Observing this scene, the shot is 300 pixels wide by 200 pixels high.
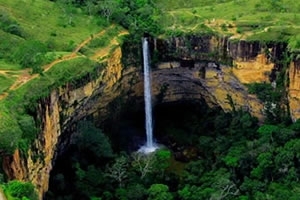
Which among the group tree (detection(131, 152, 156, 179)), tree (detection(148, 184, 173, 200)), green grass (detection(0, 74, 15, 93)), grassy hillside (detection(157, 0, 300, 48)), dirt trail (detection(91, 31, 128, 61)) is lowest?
tree (detection(148, 184, 173, 200))

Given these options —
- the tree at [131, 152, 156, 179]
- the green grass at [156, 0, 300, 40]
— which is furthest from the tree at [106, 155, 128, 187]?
the green grass at [156, 0, 300, 40]

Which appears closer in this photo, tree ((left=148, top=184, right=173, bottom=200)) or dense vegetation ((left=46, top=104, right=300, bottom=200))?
tree ((left=148, top=184, right=173, bottom=200))

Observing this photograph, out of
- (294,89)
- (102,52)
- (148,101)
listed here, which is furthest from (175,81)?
(294,89)

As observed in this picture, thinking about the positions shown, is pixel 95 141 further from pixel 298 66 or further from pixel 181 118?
pixel 298 66

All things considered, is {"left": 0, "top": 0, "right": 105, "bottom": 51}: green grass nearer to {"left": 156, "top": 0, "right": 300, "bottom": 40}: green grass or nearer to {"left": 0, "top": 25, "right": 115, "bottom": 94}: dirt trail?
{"left": 0, "top": 25, "right": 115, "bottom": 94}: dirt trail

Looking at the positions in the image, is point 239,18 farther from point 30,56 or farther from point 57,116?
point 57,116

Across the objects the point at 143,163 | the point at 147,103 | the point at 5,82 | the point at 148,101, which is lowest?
the point at 143,163
